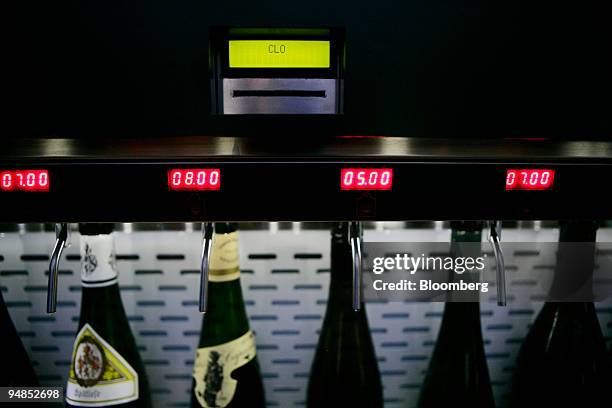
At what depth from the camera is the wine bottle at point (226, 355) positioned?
74 cm

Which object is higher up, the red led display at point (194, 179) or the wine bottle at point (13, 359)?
the red led display at point (194, 179)

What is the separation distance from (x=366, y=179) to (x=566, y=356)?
524 millimetres

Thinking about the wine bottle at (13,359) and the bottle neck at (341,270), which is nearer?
the bottle neck at (341,270)

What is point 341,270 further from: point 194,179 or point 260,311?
point 194,179

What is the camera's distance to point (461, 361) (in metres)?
0.79

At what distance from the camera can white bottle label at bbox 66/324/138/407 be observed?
28.0 inches

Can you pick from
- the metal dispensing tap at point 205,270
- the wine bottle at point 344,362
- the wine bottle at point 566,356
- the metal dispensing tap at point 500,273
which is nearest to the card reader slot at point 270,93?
the metal dispensing tap at point 205,270

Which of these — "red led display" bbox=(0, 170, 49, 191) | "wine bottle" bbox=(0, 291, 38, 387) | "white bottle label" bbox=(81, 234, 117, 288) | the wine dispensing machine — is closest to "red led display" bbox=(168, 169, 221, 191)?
the wine dispensing machine

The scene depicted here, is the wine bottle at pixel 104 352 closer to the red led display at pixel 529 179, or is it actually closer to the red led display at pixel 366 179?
the red led display at pixel 366 179

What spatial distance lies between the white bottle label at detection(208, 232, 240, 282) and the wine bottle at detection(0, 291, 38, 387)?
0.33 metres

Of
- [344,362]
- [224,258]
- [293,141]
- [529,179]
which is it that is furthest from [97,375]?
[529,179]

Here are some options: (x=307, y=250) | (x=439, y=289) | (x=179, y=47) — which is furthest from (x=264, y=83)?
(x=439, y=289)

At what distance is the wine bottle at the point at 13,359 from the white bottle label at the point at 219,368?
0.84 ft

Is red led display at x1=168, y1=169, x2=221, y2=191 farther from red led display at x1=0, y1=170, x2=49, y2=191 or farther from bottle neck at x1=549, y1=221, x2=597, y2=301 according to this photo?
bottle neck at x1=549, y1=221, x2=597, y2=301
